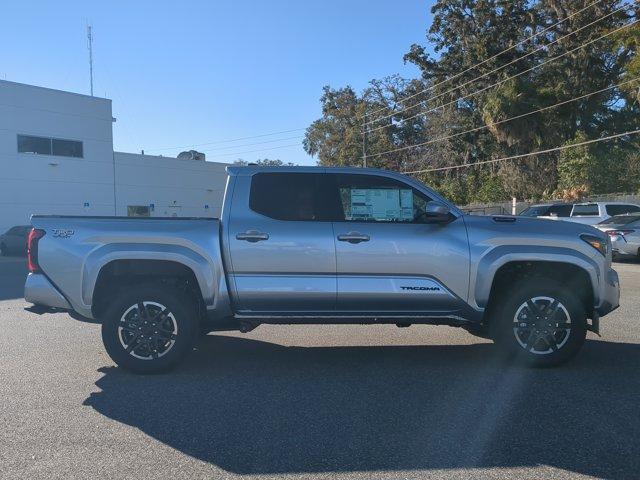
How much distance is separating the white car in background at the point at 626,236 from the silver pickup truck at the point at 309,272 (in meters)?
13.6

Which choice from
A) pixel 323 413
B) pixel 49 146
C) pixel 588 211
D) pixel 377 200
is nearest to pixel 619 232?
pixel 588 211

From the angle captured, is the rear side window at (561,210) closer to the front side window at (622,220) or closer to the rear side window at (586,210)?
the rear side window at (586,210)

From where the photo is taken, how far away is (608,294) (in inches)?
251

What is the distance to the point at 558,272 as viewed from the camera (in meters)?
6.54

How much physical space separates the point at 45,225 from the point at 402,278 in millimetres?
3701

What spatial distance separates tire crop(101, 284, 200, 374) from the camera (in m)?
6.17

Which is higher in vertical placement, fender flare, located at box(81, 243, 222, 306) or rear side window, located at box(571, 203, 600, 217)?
rear side window, located at box(571, 203, 600, 217)

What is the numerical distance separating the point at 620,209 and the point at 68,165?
29530mm

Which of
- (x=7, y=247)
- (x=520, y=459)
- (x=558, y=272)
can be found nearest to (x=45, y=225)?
(x=520, y=459)

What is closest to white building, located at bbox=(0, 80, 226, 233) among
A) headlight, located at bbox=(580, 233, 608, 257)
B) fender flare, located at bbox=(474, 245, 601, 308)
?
fender flare, located at bbox=(474, 245, 601, 308)

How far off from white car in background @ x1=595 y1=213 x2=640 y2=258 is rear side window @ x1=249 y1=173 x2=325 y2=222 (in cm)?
1473

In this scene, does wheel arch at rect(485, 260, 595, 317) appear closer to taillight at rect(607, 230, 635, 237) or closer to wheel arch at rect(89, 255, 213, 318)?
wheel arch at rect(89, 255, 213, 318)

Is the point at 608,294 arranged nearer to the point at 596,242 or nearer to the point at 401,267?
the point at 596,242

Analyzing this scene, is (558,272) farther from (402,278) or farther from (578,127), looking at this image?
(578,127)
